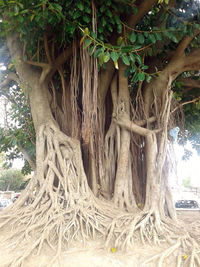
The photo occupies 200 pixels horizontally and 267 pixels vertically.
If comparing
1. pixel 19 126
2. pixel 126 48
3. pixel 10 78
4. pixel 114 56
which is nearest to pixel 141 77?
pixel 126 48

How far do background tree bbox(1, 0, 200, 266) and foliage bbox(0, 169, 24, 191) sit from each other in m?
14.9

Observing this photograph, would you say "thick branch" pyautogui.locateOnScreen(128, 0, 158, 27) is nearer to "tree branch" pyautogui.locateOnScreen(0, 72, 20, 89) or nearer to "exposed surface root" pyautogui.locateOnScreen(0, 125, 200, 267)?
"exposed surface root" pyautogui.locateOnScreen(0, 125, 200, 267)

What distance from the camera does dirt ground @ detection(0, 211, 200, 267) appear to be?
1.77 meters

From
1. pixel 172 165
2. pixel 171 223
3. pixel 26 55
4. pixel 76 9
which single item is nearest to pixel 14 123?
pixel 26 55

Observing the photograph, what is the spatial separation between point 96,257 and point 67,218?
585 mm

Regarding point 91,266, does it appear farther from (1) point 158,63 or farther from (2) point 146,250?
(1) point 158,63

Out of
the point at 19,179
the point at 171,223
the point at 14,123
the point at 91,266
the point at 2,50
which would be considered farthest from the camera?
the point at 19,179

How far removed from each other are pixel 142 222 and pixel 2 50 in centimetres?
325

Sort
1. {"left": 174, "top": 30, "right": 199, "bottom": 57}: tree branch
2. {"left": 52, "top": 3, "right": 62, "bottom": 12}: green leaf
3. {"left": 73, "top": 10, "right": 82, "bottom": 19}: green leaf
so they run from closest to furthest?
{"left": 52, "top": 3, "right": 62, "bottom": 12}: green leaf, {"left": 73, "top": 10, "right": 82, "bottom": 19}: green leaf, {"left": 174, "top": 30, "right": 199, "bottom": 57}: tree branch

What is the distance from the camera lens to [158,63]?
3.67 metres

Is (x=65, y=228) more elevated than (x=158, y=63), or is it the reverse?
(x=158, y=63)

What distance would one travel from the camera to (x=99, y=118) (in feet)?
10.4

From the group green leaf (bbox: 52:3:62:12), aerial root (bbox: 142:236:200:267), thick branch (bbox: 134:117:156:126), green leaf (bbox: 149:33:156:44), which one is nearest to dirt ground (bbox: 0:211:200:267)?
aerial root (bbox: 142:236:200:267)

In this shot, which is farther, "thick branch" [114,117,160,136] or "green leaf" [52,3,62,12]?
"thick branch" [114,117,160,136]
